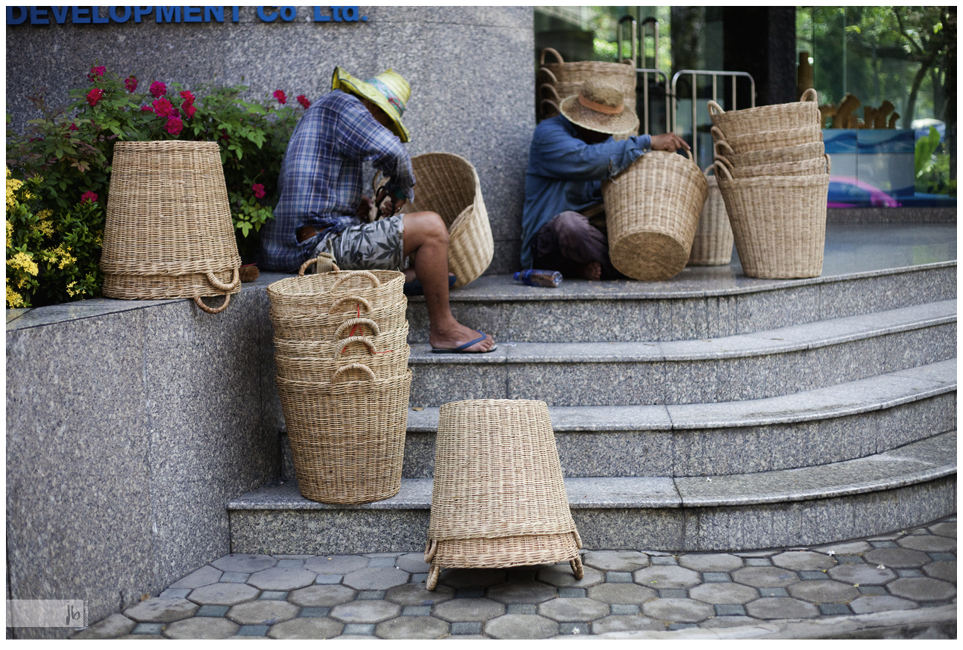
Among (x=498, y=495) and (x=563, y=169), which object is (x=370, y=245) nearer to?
(x=498, y=495)

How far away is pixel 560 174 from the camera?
550 centimetres

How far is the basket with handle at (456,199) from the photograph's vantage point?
183 inches

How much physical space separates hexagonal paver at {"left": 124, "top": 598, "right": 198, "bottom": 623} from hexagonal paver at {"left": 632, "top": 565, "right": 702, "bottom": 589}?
1.63m

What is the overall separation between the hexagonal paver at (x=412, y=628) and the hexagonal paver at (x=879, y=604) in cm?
142

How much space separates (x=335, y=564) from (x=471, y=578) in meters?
0.57

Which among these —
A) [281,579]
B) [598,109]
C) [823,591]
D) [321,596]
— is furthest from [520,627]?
[598,109]

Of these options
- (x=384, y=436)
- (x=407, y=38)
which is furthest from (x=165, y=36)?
(x=384, y=436)

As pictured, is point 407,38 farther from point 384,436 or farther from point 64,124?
point 384,436

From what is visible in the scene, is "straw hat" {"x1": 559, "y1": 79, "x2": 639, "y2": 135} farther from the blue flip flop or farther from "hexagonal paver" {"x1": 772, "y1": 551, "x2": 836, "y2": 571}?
"hexagonal paver" {"x1": 772, "y1": 551, "x2": 836, "y2": 571}

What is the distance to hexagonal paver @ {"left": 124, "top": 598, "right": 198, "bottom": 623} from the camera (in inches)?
126

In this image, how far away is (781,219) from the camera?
201 inches

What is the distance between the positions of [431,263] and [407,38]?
184 cm

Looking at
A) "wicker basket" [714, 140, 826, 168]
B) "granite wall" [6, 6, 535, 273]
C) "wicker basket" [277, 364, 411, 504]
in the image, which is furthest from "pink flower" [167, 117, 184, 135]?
"wicker basket" [714, 140, 826, 168]

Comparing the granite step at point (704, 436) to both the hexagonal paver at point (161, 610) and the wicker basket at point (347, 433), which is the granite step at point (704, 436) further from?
the hexagonal paver at point (161, 610)
